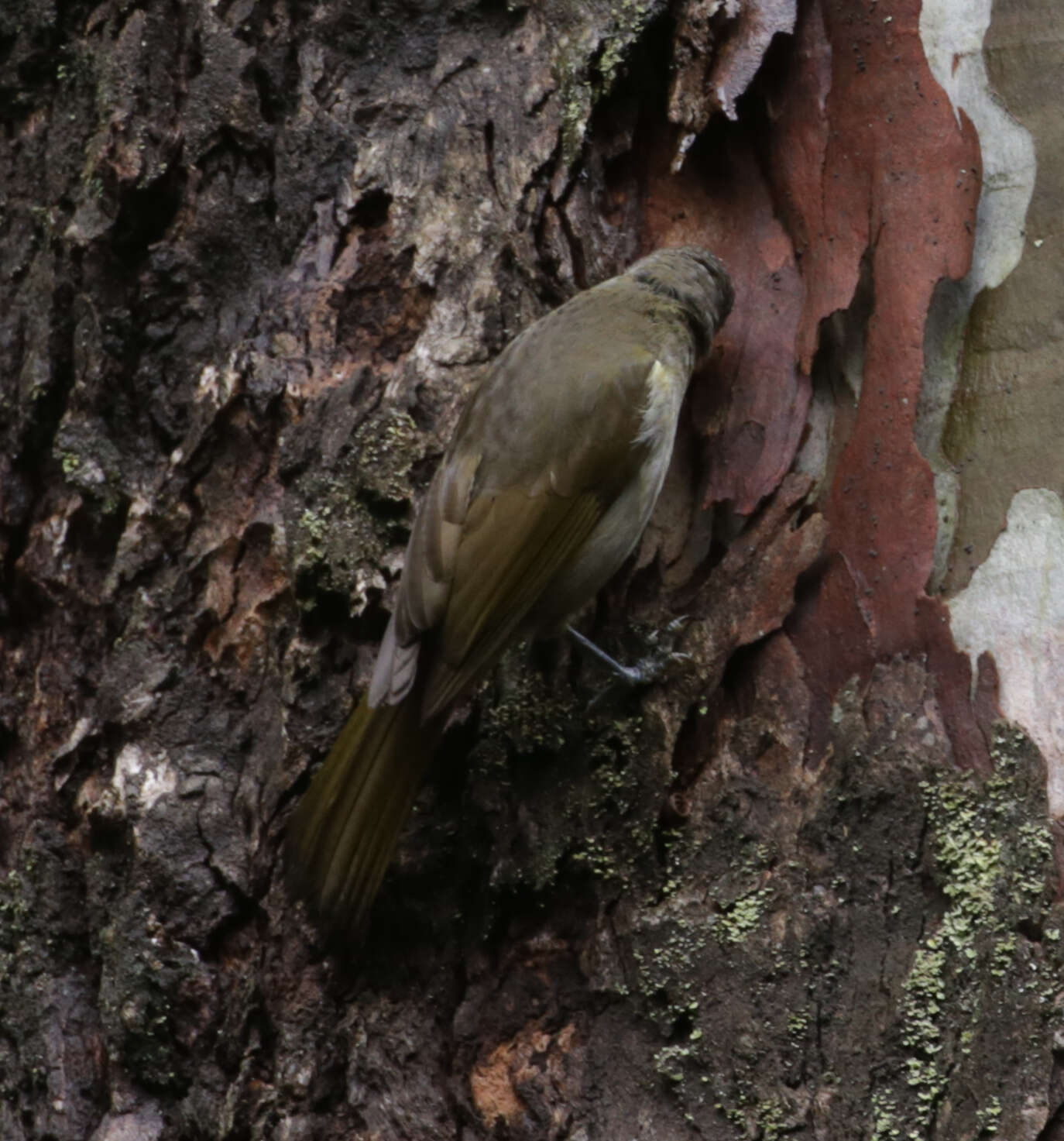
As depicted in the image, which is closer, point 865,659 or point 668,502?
point 865,659

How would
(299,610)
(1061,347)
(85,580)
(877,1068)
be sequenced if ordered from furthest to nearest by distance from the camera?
(85,580)
(299,610)
(1061,347)
(877,1068)

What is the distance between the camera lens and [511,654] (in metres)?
3.21

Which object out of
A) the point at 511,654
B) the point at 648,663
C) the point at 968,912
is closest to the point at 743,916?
the point at 968,912

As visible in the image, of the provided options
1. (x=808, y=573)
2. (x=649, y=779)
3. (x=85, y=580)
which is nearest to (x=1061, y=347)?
(x=808, y=573)

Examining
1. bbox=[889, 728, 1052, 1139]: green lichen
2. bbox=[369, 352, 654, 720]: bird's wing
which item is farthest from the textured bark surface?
bbox=[369, 352, 654, 720]: bird's wing

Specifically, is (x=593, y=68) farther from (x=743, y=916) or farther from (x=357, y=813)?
(x=743, y=916)

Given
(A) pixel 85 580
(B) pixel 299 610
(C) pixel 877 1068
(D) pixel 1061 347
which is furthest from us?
(A) pixel 85 580

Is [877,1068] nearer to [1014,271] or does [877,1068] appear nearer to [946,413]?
[946,413]

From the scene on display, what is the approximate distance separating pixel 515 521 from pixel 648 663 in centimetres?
49

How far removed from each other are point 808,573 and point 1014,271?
68cm

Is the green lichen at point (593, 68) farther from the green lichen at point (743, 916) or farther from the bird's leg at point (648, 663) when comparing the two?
the green lichen at point (743, 916)

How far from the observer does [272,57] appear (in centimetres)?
325

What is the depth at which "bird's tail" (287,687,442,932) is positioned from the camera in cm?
271

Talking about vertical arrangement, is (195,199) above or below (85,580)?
above
